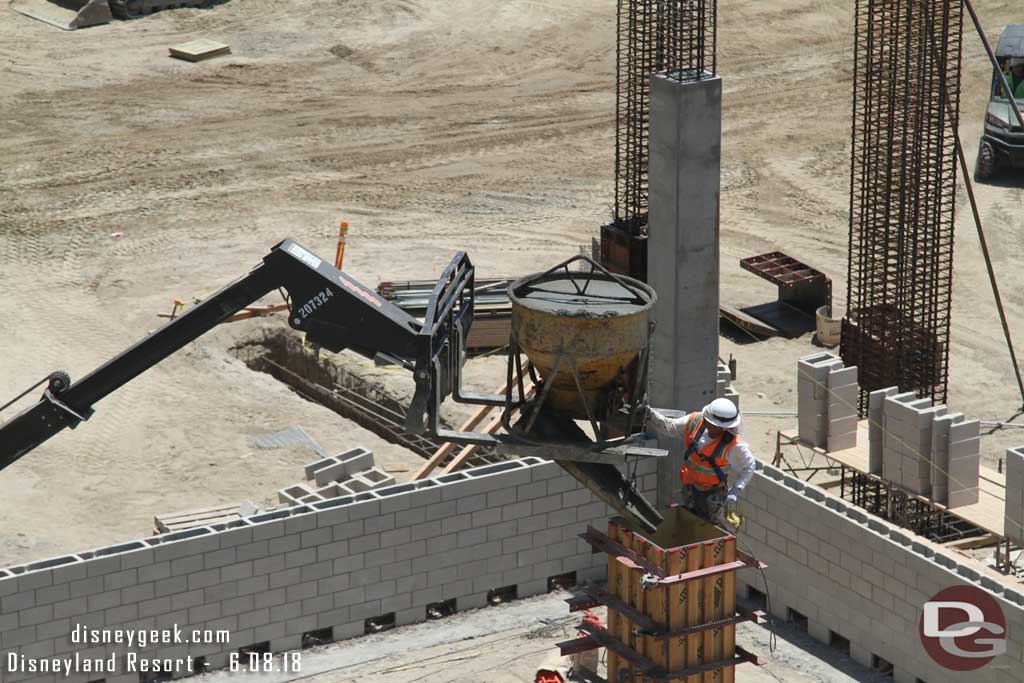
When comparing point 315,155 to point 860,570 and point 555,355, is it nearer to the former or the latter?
point 860,570

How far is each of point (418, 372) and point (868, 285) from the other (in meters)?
11.2

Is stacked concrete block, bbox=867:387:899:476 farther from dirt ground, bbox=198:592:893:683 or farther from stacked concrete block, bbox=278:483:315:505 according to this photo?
stacked concrete block, bbox=278:483:315:505

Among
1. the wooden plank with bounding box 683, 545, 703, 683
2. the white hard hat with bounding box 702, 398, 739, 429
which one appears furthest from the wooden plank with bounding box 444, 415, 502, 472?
the white hard hat with bounding box 702, 398, 739, 429

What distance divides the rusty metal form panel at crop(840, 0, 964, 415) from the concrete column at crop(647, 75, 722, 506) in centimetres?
413

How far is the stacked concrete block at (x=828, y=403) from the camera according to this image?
21.8 meters

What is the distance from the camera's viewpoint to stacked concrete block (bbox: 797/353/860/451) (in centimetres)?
2178

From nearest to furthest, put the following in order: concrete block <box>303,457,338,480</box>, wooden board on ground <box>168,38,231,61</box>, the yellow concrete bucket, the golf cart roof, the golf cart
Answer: the yellow concrete bucket < concrete block <box>303,457,338,480</box> < the golf cart < the golf cart roof < wooden board on ground <box>168,38,231,61</box>

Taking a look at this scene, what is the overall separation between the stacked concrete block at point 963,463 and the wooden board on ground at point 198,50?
2629cm

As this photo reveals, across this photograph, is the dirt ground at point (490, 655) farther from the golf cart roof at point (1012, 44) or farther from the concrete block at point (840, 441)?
the golf cart roof at point (1012, 44)

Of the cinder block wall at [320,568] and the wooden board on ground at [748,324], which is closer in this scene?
the cinder block wall at [320,568]

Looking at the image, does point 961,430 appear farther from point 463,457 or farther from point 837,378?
point 463,457

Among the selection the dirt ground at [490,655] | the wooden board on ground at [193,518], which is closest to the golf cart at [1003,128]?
the dirt ground at [490,655]

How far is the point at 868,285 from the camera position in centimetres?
2473
